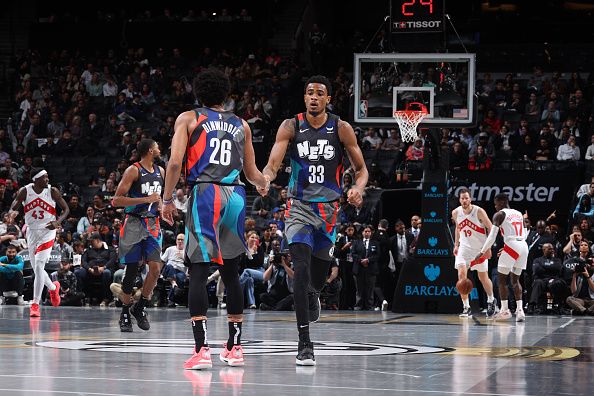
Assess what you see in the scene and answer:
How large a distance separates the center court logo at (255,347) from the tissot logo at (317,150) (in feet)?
5.77

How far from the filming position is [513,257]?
1616 cm

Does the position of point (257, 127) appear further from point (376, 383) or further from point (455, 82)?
point (376, 383)

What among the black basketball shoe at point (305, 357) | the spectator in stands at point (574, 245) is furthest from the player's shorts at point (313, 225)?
the spectator in stands at point (574, 245)

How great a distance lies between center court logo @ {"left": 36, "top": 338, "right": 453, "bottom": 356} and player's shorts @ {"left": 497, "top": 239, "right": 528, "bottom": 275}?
5.77 metres

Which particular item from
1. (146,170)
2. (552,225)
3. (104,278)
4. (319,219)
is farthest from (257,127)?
(319,219)

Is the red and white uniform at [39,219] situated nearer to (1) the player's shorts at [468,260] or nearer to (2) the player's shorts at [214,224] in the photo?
(1) the player's shorts at [468,260]

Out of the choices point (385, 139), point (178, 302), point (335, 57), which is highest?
point (335, 57)

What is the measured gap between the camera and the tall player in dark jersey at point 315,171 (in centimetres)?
885

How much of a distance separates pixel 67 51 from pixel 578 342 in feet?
77.9

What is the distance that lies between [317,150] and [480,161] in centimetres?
1430

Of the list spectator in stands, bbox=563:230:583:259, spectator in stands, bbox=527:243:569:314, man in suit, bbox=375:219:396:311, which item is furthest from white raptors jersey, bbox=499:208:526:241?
man in suit, bbox=375:219:396:311

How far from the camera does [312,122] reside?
29.8 feet

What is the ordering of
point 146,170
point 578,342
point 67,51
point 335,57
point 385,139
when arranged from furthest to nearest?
point 67,51 < point 335,57 < point 385,139 < point 146,170 < point 578,342

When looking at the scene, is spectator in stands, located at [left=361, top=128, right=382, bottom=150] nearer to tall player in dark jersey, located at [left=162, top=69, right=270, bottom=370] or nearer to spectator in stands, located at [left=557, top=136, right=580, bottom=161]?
spectator in stands, located at [left=557, top=136, right=580, bottom=161]
